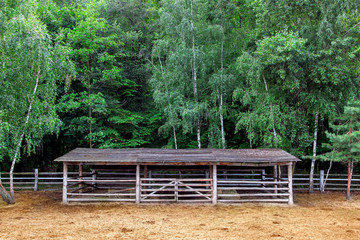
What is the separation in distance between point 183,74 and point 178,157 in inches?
248

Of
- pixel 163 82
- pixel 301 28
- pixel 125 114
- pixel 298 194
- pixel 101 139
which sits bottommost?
pixel 298 194

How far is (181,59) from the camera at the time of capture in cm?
1571

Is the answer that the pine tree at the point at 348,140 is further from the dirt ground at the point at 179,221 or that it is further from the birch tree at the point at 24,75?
the birch tree at the point at 24,75

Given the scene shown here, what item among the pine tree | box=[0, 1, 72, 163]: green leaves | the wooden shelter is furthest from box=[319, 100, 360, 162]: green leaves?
box=[0, 1, 72, 163]: green leaves

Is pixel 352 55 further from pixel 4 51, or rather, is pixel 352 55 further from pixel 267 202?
pixel 4 51

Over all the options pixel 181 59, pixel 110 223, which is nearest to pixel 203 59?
pixel 181 59

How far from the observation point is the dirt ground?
7.36 meters

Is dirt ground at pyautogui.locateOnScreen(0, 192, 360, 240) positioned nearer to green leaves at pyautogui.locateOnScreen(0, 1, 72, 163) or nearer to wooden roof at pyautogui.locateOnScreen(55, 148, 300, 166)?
wooden roof at pyautogui.locateOnScreen(55, 148, 300, 166)

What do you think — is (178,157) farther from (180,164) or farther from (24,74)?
(24,74)

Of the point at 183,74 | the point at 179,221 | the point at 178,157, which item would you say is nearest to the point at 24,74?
the point at 178,157

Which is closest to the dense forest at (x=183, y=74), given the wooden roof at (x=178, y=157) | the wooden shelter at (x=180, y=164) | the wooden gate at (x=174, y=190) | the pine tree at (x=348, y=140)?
the pine tree at (x=348, y=140)

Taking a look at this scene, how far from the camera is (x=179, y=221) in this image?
8.64 m

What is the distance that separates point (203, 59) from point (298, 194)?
8652mm

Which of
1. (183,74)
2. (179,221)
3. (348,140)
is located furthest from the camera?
(183,74)
